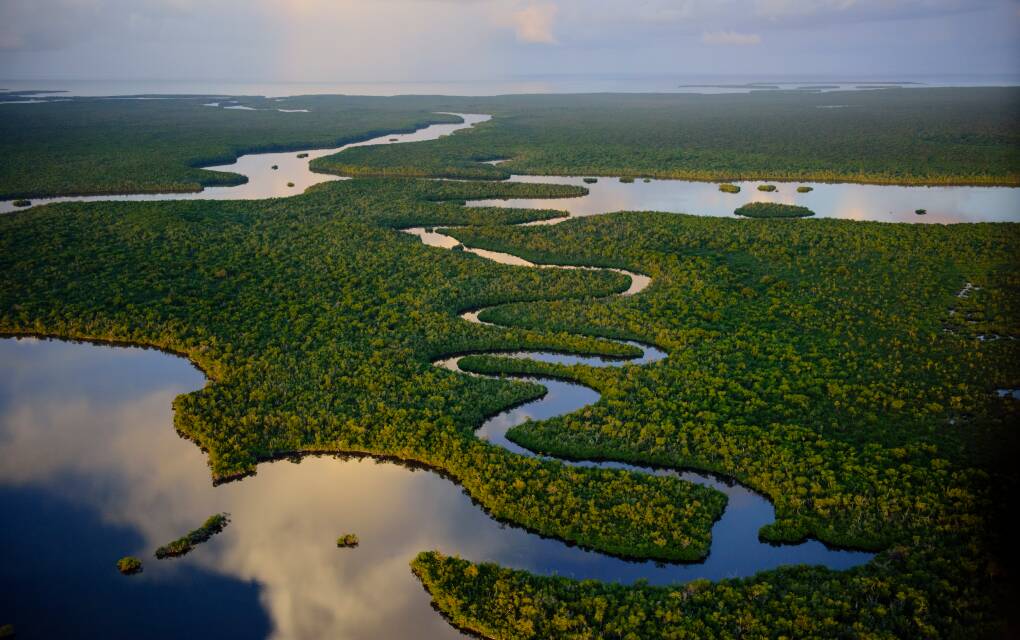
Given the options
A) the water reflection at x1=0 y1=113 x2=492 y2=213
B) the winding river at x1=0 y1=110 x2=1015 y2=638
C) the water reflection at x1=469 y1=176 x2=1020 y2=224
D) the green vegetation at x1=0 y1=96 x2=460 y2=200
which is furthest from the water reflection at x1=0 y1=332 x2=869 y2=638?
the green vegetation at x1=0 y1=96 x2=460 y2=200

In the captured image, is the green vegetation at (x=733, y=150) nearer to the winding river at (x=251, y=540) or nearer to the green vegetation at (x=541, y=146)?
the green vegetation at (x=541, y=146)

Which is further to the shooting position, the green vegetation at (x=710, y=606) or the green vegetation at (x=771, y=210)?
the green vegetation at (x=771, y=210)

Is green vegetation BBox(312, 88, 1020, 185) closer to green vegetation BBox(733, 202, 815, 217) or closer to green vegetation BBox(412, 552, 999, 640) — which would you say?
green vegetation BBox(733, 202, 815, 217)

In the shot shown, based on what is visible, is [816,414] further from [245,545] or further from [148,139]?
[148,139]

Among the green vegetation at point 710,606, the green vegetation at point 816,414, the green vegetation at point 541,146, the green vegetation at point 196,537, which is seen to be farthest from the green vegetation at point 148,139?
the green vegetation at point 710,606

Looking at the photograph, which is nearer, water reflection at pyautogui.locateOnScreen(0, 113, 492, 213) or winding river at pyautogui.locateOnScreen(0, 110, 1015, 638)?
winding river at pyautogui.locateOnScreen(0, 110, 1015, 638)

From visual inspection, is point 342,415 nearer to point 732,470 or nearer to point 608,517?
point 608,517
